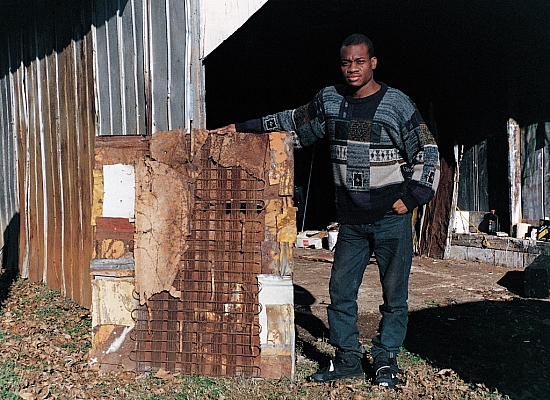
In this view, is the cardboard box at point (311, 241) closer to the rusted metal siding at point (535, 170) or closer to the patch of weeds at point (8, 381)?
the rusted metal siding at point (535, 170)

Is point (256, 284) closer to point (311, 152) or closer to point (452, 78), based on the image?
point (452, 78)

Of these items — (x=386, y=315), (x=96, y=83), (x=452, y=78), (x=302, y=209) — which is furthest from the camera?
(x=302, y=209)

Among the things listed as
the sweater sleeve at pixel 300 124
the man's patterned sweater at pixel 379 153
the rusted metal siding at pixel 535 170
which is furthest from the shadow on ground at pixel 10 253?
the rusted metal siding at pixel 535 170

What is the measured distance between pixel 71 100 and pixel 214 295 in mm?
3263

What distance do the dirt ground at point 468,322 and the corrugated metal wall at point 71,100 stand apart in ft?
7.13

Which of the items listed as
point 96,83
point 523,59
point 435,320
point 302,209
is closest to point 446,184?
point 523,59

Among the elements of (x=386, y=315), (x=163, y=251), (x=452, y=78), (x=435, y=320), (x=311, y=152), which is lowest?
(x=435, y=320)

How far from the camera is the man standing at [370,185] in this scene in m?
3.92

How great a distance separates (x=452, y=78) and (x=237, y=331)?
701cm

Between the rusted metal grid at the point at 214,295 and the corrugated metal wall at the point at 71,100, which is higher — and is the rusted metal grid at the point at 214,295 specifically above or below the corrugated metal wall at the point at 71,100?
below

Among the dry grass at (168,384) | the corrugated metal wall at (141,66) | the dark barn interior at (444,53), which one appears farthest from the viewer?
the dark barn interior at (444,53)

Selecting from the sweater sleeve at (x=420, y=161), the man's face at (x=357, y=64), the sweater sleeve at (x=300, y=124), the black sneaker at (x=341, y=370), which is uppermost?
the man's face at (x=357, y=64)

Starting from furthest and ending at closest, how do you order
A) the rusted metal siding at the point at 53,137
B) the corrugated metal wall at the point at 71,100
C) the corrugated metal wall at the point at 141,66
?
1. the rusted metal siding at the point at 53,137
2. the corrugated metal wall at the point at 71,100
3. the corrugated metal wall at the point at 141,66

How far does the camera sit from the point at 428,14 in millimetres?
8477
